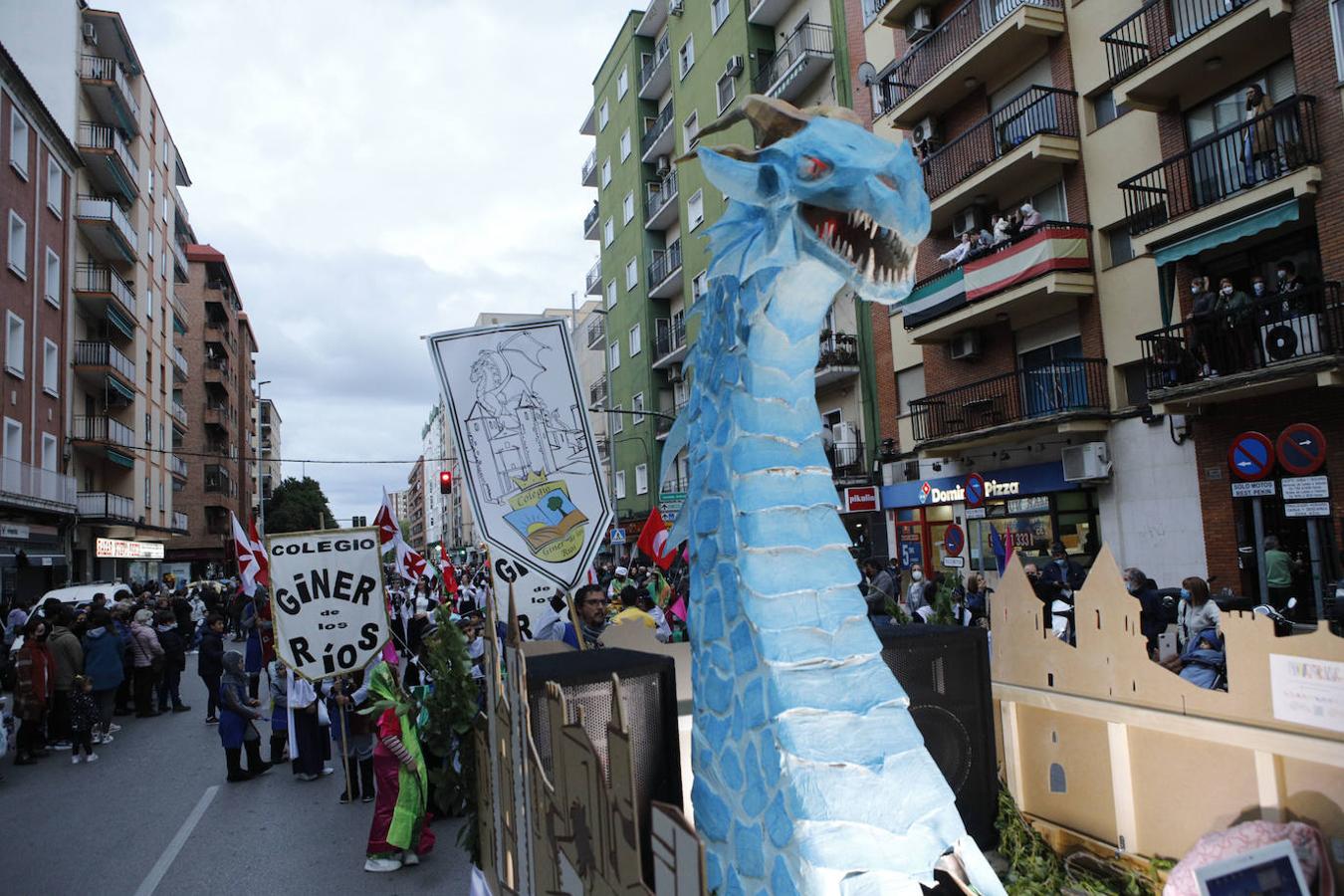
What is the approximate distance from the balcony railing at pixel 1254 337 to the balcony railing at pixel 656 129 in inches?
836

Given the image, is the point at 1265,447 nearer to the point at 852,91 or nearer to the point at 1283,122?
the point at 1283,122

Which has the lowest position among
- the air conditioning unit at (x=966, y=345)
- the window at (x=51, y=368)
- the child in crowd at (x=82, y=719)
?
the child in crowd at (x=82, y=719)

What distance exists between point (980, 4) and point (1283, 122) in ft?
22.3

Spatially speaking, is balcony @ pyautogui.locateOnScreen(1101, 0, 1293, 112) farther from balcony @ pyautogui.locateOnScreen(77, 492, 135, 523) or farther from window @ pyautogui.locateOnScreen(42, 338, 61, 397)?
balcony @ pyautogui.locateOnScreen(77, 492, 135, 523)

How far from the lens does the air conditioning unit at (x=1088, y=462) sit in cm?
1414

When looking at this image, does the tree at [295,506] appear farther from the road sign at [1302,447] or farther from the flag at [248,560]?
the road sign at [1302,447]

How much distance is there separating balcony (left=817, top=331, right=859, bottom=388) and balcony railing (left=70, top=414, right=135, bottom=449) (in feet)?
63.2

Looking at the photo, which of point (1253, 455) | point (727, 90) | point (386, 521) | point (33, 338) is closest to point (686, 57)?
point (727, 90)

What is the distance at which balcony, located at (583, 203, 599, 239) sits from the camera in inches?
1593

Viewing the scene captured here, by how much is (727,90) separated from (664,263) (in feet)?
23.4

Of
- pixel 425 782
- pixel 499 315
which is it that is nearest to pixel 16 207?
pixel 425 782

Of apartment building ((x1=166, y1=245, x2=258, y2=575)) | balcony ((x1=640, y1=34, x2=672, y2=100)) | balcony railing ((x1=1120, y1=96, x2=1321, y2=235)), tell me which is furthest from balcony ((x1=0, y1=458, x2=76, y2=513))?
balcony ((x1=640, y1=34, x2=672, y2=100))

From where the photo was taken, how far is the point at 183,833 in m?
7.00

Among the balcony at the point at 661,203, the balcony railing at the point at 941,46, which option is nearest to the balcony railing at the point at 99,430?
the balcony at the point at 661,203
